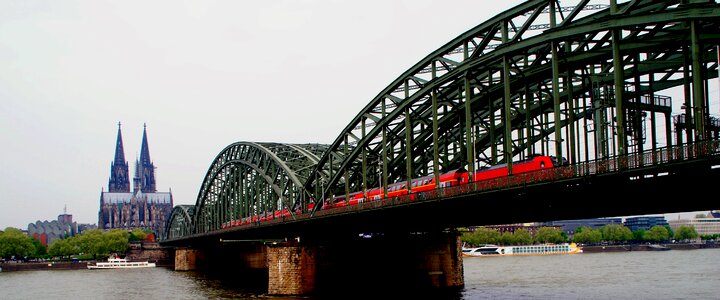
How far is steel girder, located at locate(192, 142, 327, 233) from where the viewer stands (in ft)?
317

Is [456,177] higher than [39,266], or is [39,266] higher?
[456,177]

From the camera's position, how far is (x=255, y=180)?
115m

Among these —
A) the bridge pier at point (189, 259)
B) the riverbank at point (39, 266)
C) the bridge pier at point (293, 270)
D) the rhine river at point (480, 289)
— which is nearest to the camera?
the rhine river at point (480, 289)

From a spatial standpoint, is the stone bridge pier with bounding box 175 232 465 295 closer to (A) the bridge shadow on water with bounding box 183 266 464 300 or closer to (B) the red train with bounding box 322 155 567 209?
(A) the bridge shadow on water with bounding box 183 266 464 300

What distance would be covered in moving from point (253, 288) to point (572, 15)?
53344mm

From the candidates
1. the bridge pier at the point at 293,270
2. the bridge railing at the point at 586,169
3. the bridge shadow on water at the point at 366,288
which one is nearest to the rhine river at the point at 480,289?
the bridge shadow on water at the point at 366,288

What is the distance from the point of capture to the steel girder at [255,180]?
96688mm

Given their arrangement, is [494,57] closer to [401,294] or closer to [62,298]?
[401,294]

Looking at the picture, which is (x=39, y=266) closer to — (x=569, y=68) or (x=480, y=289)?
(x=480, y=289)

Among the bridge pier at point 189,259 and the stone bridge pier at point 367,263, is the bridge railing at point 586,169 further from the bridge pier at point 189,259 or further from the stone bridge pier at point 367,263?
the bridge pier at point 189,259

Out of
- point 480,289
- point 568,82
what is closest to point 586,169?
point 568,82

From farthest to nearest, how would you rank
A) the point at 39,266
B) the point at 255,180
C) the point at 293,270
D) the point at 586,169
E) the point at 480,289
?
1. the point at 39,266
2. the point at 255,180
3. the point at 480,289
4. the point at 293,270
5. the point at 586,169

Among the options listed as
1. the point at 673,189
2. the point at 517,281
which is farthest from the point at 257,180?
the point at 673,189

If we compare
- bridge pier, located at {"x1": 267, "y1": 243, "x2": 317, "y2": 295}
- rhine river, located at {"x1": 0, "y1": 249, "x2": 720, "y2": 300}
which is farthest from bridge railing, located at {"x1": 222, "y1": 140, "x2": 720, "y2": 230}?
bridge pier, located at {"x1": 267, "y1": 243, "x2": 317, "y2": 295}
